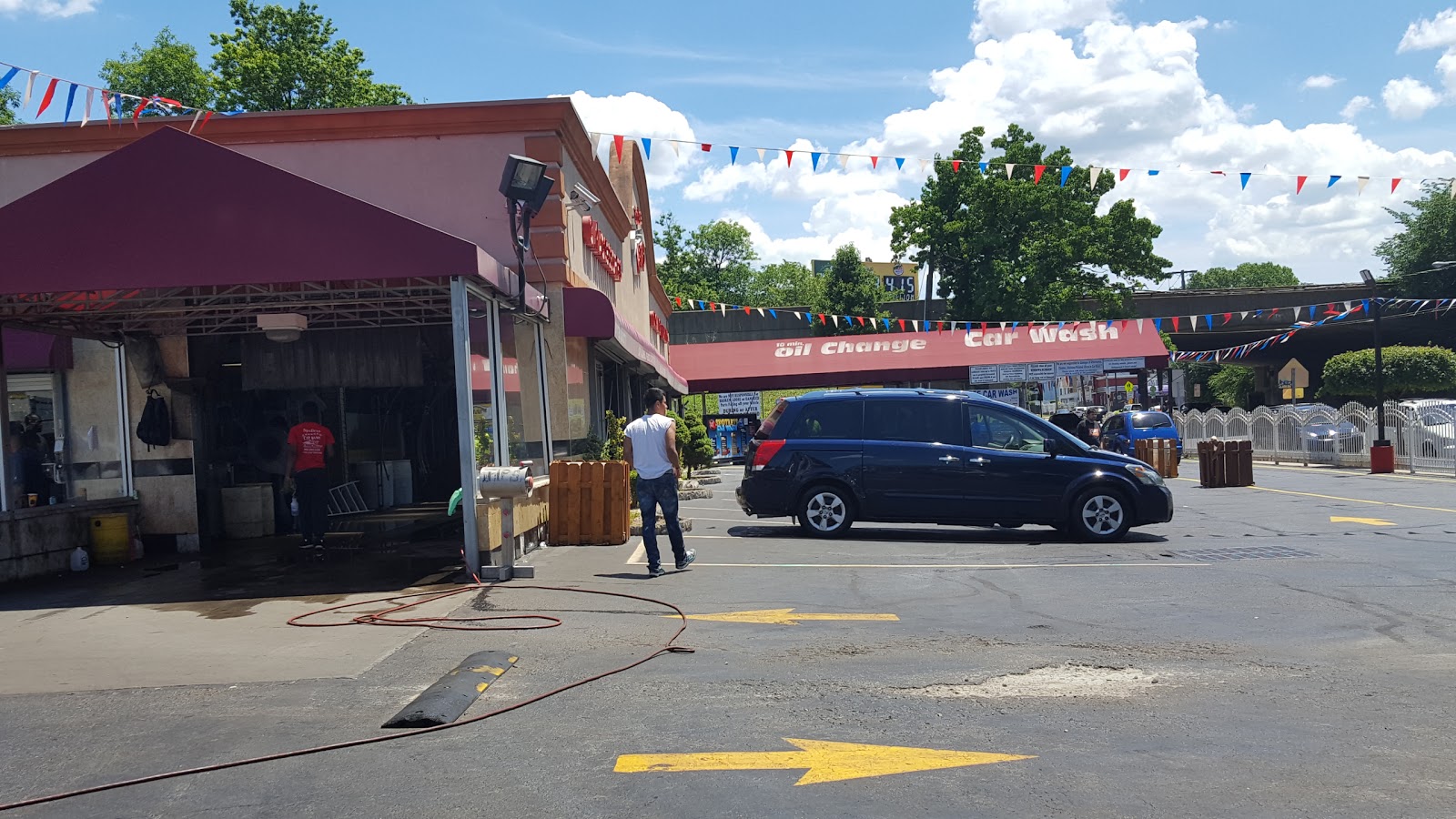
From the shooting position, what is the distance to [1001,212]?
47.5m

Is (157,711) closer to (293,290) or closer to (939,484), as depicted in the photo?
(293,290)

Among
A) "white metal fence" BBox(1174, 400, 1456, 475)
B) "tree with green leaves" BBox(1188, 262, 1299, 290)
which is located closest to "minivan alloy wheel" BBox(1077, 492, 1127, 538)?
"white metal fence" BBox(1174, 400, 1456, 475)

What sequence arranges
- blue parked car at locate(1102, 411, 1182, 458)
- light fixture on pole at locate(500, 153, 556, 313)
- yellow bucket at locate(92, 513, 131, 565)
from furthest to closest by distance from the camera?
blue parked car at locate(1102, 411, 1182, 458) → yellow bucket at locate(92, 513, 131, 565) → light fixture on pole at locate(500, 153, 556, 313)

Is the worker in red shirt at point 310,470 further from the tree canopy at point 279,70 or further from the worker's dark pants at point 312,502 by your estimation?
the tree canopy at point 279,70

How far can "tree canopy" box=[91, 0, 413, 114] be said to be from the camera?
119ft

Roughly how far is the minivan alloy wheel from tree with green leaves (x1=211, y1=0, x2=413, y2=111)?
32044mm

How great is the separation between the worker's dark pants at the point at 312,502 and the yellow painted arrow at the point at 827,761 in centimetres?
832

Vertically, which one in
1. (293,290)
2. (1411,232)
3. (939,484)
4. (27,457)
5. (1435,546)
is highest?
(1411,232)

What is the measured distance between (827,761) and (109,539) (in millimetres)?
9919

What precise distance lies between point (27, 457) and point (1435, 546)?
50.4ft

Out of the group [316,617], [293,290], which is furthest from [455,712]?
[293,290]

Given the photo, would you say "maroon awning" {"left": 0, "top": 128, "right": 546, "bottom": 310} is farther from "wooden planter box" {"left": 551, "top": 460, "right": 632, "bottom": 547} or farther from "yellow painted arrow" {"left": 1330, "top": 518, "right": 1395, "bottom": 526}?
"yellow painted arrow" {"left": 1330, "top": 518, "right": 1395, "bottom": 526}

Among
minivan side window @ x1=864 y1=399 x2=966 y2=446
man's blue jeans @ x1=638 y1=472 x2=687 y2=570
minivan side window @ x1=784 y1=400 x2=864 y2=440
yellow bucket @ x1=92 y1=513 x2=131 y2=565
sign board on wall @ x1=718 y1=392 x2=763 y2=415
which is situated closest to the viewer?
man's blue jeans @ x1=638 y1=472 x2=687 y2=570

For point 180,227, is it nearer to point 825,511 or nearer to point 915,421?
point 825,511
